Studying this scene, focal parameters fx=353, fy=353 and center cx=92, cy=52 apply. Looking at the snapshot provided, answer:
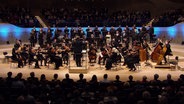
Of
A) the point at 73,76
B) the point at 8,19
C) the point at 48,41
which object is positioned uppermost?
the point at 8,19

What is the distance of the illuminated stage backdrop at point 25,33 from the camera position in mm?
28891

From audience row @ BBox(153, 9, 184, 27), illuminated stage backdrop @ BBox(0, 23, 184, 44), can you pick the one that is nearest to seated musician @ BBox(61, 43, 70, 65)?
illuminated stage backdrop @ BBox(0, 23, 184, 44)

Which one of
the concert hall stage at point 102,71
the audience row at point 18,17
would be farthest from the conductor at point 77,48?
the audience row at point 18,17

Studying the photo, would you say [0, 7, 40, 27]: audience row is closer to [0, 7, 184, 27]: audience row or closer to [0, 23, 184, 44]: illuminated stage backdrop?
[0, 7, 184, 27]: audience row

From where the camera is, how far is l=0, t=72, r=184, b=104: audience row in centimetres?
989

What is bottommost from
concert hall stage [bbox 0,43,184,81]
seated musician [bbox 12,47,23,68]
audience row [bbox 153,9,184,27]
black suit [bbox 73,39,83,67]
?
concert hall stage [bbox 0,43,184,81]

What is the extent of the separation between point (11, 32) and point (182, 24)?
14.5m

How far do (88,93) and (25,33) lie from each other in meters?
20.3

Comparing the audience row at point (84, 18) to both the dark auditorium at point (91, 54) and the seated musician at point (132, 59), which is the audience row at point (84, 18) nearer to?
the dark auditorium at point (91, 54)

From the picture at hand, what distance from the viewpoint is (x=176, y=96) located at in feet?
34.0

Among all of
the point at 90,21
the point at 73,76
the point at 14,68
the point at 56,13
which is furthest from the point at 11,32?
the point at 73,76

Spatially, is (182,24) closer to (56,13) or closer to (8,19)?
(56,13)

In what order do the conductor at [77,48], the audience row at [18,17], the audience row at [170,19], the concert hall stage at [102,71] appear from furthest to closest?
1. the audience row at [18,17]
2. the audience row at [170,19]
3. the conductor at [77,48]
4. the concert hall stage at [102,71]

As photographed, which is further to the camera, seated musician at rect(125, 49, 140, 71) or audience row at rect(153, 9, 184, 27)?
audience row at rect(153, 9, 184, 27)
